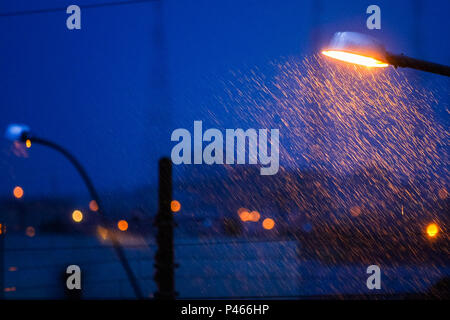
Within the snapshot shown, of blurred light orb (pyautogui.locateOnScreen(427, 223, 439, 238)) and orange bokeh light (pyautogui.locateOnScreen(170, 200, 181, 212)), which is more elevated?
orange bokeh light (pyautogui.locateOnScreen(170, 200, 181, 212))

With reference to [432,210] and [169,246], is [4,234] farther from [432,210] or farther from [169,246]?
[432,210]

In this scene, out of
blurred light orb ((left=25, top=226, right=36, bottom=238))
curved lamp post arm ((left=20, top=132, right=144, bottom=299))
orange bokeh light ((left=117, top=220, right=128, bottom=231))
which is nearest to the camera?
blurred light orb ((left=25, top=226, right=36, bottom=238))

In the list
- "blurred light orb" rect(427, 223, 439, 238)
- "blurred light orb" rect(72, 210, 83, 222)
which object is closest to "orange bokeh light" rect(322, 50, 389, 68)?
"blurred light orb" rect(427, 223, 439, 238)

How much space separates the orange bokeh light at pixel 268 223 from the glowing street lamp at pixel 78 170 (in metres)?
1.95

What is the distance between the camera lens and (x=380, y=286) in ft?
13.3

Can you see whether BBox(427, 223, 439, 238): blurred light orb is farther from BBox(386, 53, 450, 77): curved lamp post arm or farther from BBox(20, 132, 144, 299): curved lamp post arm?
BBox(20, 132, 144, 299): curved lamp post arm

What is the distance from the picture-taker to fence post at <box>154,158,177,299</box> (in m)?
3.80

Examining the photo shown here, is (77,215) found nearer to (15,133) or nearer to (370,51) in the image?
(15,133)

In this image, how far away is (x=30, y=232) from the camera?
5.32 m

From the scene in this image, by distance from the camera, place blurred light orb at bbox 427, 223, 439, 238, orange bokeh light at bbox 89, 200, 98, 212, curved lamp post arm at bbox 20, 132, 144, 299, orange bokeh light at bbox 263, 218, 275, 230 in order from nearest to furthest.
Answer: blurred light orb at bbox 427, 223, 439, 238 < orange bokeh light at bbox 263, 218, 275, 230 < curved lamp post arm at bbox 20, 132, 144, 299 < orange bokeh light at bbox 89, 200, 98, 212

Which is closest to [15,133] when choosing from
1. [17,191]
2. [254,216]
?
[17,191]

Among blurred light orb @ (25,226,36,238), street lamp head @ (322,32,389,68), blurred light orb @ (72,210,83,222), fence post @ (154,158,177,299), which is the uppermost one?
blurred light orb @ (72,210,83,222)

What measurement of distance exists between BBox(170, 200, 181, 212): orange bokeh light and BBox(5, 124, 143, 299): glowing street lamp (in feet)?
6.62
